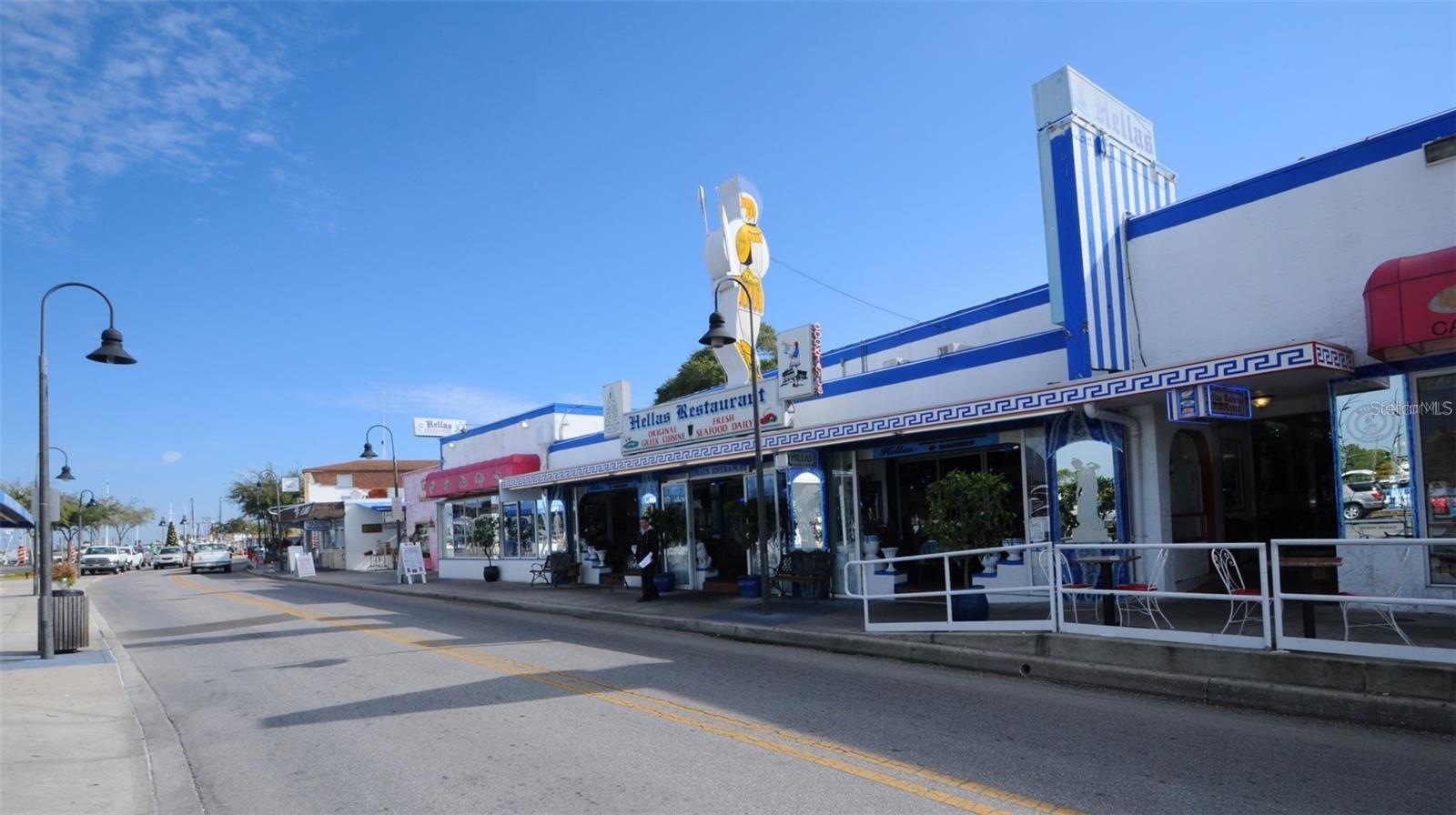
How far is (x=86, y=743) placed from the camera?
7.84 metres

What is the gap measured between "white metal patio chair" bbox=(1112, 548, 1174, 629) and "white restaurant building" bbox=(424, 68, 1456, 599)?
972 millimetres

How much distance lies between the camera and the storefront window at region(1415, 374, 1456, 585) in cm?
962

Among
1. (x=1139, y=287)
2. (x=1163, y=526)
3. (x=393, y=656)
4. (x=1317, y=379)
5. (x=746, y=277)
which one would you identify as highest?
(x=746, y=277)

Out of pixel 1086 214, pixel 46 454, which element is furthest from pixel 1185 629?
pixel 46 454

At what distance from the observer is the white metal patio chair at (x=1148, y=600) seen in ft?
31.5

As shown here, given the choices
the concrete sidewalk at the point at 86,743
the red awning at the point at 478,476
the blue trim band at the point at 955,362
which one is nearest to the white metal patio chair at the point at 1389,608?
the blue trim band at the point at 955,362

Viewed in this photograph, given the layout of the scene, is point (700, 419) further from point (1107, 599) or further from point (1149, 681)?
point (1149, 681)

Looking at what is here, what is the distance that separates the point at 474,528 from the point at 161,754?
69.5 feet

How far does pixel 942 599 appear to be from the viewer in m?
14.4

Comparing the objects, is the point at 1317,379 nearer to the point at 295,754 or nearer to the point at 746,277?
the point at 746,277

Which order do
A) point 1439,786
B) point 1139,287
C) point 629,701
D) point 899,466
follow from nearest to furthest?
point 1439,786 < point 629,701 < point 1139,287 < point 899,466

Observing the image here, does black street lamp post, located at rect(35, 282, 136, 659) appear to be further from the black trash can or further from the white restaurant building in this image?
the white restaurant building

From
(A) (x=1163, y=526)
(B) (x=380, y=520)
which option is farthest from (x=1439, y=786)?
(B) (x=380, y=520)

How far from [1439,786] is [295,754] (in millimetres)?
7956
